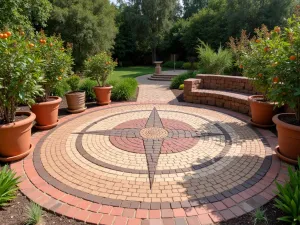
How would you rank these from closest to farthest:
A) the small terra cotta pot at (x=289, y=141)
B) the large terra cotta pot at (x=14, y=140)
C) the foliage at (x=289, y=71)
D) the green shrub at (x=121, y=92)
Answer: the foliage at (x=289, y=71)
the small terra cotta pot at (x=289, y=141)
the large terra cotta pot at (x=14, y=140)
the green shrub at (x=121, y=92)

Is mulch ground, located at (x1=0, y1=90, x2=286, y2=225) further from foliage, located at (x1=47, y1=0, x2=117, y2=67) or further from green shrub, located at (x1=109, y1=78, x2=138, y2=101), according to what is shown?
foliage, located at (x1=47, y1=0, x2=117, y2=67)

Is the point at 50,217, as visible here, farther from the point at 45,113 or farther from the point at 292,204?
the point at 45,113

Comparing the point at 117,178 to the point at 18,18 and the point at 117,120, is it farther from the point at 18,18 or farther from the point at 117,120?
the point at 18,18

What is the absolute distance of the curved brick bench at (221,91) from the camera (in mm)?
6391

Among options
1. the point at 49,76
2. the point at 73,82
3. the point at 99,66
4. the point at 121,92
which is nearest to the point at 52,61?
the point at 49,76

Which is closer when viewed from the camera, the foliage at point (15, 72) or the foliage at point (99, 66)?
the foliage at point (15, 72)

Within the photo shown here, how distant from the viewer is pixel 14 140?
3451 millimetres

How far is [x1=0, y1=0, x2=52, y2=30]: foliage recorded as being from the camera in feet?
25.1

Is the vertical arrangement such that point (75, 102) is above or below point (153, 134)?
above

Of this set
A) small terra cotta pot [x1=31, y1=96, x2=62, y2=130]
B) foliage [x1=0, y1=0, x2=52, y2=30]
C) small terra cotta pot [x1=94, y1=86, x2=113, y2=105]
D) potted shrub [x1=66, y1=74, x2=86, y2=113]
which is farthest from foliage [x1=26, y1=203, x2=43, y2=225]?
foliage [x1=0, y1=0, x2=52, y2=30]

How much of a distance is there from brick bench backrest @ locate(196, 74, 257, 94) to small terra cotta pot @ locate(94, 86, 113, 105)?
3.58m

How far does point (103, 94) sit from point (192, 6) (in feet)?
117

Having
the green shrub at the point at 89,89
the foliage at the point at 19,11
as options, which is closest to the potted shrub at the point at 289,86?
the green shrub at the point at 89,89

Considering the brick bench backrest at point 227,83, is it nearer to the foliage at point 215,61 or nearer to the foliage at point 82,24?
the foliage at point 215,61
